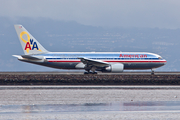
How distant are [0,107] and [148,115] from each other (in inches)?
286

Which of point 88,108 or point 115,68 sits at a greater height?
point 115,68

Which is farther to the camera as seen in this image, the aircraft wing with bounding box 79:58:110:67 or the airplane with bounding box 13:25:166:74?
the airplane with bounding box 13:25:166:74

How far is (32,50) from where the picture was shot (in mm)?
47719

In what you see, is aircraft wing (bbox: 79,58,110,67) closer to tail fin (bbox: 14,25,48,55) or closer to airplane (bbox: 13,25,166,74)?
airplane (bbox: 13,25,166,74)

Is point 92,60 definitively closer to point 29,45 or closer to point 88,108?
point 29,45

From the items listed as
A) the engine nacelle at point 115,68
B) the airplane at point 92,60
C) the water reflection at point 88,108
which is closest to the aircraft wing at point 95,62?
the airplane at point 92,60

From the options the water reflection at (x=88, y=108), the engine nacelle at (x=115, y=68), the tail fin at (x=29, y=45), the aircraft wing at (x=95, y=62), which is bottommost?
the water reflection at (x=88, y=108)

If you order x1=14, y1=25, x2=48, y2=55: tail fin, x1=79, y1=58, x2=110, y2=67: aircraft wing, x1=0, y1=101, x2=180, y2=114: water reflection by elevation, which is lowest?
x1=0, y1=101, x2=180, y2=114: water reflection

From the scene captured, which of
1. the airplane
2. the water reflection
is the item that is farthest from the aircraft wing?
the water reflection

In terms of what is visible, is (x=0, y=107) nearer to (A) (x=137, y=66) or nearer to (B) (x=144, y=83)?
(B) (x=144, y=83)

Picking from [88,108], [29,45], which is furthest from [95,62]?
[88,108]

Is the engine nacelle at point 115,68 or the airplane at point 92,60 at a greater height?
the airplane at point 92,60

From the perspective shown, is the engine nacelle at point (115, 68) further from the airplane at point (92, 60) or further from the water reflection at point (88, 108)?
the water reflection at point (88, 108)

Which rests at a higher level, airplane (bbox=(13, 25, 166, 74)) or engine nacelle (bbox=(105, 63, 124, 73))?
airplane (bbox=(13, 25, 166, 74))
